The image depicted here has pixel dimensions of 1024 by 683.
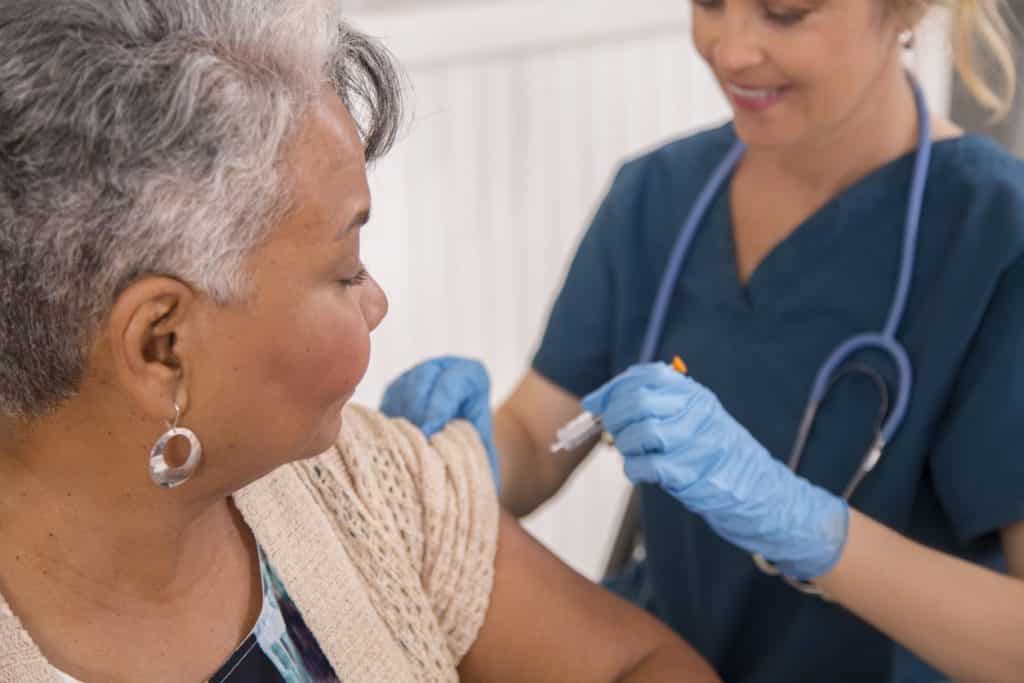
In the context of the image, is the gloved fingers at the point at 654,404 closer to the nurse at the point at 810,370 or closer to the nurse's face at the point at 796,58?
the nurse at the point at 810,370

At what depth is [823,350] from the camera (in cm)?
152

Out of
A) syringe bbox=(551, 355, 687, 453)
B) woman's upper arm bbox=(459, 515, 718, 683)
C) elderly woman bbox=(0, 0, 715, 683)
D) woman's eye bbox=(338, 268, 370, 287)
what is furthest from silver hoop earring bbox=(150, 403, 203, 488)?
syringe bbox=(551, 355, 687, 453)

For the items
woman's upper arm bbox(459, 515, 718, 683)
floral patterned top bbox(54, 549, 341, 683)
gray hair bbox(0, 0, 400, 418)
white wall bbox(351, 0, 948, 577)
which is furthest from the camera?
white wall bbox(351, 0, 948, 577)

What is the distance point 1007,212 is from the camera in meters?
1.40

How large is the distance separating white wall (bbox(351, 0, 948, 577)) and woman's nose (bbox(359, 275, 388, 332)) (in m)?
1.25

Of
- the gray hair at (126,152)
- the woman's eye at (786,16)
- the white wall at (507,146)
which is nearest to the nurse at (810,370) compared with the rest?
the woman's eye at (786,16)

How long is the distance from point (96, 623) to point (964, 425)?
2.89 feet

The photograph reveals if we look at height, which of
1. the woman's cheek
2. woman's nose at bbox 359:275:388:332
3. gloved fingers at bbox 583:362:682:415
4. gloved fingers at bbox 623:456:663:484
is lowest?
gloved fingers at bbox 623:456:663:484

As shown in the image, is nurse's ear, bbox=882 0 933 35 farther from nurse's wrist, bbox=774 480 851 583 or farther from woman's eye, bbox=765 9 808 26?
nurse's wrist, bbox=774 480 851 583

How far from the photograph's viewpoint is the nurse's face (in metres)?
1.39

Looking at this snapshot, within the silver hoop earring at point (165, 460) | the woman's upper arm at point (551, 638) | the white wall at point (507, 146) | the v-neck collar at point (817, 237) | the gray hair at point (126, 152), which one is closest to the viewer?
the gray hair at point (126, 152)

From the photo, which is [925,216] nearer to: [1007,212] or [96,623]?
[1007,212]

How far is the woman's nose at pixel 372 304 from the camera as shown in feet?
3.37

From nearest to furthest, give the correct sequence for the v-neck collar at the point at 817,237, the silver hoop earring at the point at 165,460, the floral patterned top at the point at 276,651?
1. the silver hoop earring at the point at 165,460
2. the floral patterned top at the point at 276,651
3. the v-neck collar at the point at 817,237
